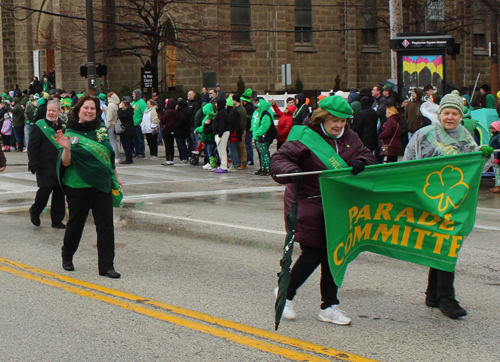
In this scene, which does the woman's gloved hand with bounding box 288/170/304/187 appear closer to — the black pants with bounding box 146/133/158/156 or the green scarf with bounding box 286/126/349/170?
the green scarf with bounding box 286/126/349/170

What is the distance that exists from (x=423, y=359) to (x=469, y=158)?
1721mm

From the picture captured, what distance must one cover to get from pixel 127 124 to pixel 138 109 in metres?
1.82

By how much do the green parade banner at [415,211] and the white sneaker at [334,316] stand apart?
41 cm

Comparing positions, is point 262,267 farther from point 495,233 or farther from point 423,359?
point 495,233

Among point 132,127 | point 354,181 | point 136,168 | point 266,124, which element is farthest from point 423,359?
point 132,127

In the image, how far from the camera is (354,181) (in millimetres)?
5305

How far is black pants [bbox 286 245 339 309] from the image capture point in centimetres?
538

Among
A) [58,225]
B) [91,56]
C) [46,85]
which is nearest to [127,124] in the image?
[91,56]

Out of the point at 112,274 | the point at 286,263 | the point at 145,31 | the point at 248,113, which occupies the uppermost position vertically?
the point at 145,31

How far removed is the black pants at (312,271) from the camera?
5383mm

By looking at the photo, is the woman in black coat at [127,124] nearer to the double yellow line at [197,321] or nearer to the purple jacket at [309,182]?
the double yellow line at [197,321]

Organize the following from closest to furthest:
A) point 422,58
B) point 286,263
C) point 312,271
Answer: point 286,263 < point 312,271 < point 422,58

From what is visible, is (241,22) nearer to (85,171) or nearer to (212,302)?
(85,171)

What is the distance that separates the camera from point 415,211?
548 cm
